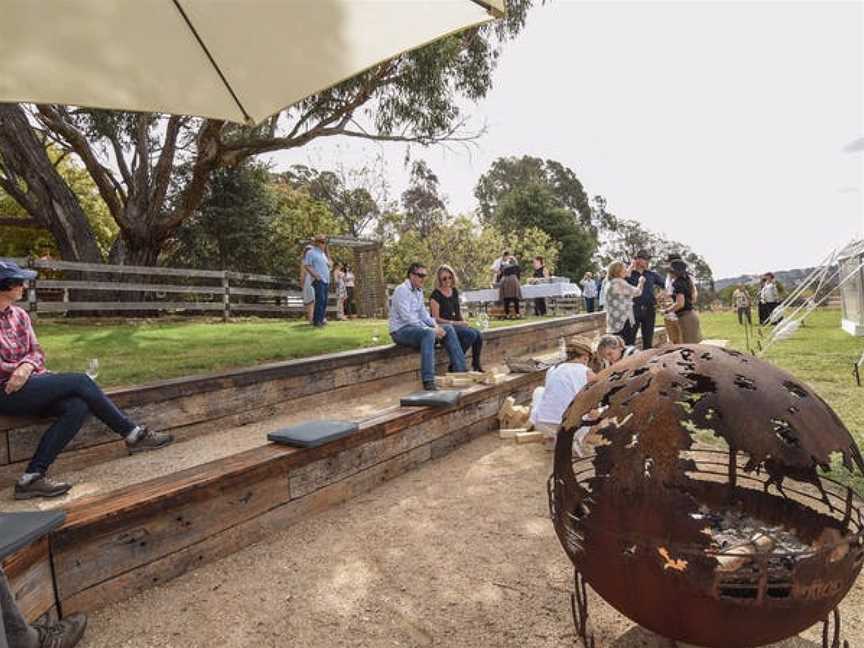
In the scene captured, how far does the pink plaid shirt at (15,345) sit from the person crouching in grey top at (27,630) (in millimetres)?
1664

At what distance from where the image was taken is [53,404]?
10.6 feet

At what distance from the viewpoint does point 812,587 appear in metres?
1.69

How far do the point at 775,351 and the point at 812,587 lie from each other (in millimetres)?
10329

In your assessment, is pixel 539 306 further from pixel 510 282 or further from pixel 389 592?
pixel 389 592

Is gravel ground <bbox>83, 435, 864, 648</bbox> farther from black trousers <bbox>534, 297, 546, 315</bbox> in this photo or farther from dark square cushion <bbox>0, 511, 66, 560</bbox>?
black trousers <bbox>534, 297, 546, 315</bbox>

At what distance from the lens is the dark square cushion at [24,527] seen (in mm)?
1887

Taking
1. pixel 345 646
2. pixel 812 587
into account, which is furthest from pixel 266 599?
pixel 812 587

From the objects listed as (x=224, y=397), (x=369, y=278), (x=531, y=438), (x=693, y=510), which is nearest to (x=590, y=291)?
(x=369, y=278)

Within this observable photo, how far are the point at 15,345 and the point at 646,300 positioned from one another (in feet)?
26.0

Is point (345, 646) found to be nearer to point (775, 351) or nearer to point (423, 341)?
point (423, 341)

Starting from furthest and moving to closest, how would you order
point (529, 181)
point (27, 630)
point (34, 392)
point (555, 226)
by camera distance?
point (529, 181)
point (555, 226)
point (34, 392)
point (27, 630)

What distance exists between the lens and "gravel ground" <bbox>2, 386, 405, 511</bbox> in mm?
3100

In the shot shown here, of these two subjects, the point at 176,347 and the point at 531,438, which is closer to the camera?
the point at 531,438

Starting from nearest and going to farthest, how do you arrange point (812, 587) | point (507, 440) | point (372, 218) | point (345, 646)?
1. point (812, 587)
2. point (345, 646)
3. point (507, 440)
4. point (372, 218)
